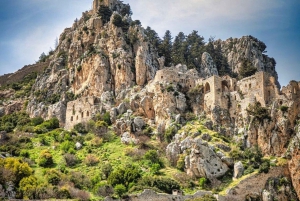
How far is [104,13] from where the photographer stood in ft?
317

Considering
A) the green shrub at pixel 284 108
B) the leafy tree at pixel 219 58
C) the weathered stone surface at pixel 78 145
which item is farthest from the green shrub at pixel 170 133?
the leafy tree at pixel 219 58

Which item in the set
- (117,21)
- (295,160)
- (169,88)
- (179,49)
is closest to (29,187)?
(169,88)

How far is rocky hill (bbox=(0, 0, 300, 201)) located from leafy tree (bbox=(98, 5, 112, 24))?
1.44 feet

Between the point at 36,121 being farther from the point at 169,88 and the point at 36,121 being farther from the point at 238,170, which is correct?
the point at 238,170

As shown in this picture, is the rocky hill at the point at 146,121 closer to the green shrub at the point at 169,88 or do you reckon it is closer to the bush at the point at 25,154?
the bush at the point at 25,154

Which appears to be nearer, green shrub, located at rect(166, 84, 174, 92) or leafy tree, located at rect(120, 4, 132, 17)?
green shrub, located at rect(166, 84, 174, 92)

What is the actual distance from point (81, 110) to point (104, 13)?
29.5m

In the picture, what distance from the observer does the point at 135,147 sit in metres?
63.8

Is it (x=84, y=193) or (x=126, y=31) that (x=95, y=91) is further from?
(x=84, y=193)

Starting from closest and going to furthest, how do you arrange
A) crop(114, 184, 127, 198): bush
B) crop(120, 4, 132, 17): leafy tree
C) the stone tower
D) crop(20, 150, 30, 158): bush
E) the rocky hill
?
crop(114, 184, 127, 198): bush → the rocky hill → crop(20, 150, 30, 158): bush → the stone tower → crop(120, 4, 132, 17): leafy tree

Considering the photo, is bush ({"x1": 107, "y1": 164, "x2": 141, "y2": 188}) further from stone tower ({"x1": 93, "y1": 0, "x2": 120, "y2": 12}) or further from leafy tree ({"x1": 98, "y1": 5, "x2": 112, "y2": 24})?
stone tower ({"x1": 93, "y1": 0, "x2": 120, "y2": 12})

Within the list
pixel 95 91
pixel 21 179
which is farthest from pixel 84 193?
pixel 95 91

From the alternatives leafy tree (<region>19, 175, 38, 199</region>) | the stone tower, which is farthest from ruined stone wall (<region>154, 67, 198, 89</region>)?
the stone tower

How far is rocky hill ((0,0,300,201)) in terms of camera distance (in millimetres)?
52781
